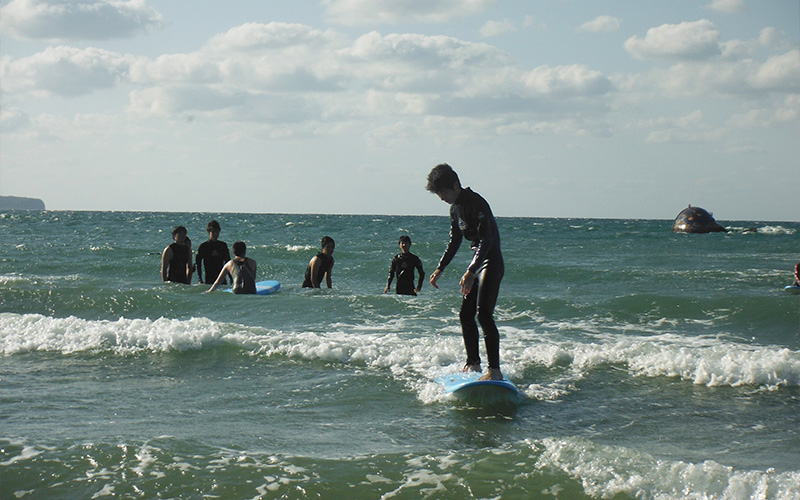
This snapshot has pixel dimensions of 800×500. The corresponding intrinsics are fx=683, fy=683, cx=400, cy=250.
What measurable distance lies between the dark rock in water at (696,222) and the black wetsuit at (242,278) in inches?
1968

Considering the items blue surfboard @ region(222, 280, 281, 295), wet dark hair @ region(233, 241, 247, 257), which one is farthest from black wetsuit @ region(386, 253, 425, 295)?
wet dark hair @ region(233, 241, 247, 257)

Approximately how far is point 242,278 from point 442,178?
7.10 meters

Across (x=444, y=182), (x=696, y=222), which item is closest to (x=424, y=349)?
(x=444, y=182)

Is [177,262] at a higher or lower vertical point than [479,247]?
lower

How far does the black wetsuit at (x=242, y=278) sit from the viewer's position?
1189 centimetres

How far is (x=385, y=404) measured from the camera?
5.83 meters

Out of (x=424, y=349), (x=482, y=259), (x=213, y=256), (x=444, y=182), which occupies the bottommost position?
(x=424, y=349)

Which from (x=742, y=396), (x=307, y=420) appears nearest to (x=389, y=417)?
(x=307, y=420)

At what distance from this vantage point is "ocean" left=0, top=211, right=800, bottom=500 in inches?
162

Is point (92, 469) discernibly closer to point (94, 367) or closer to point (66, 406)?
point (66, 406)

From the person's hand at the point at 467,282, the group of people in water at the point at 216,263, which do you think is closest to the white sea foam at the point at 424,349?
the person's hand at the point at 467,282

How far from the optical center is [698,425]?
17.4ft

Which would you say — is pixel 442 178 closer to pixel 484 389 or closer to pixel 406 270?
pixel 484 389

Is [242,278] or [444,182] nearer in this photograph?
[444,182]
